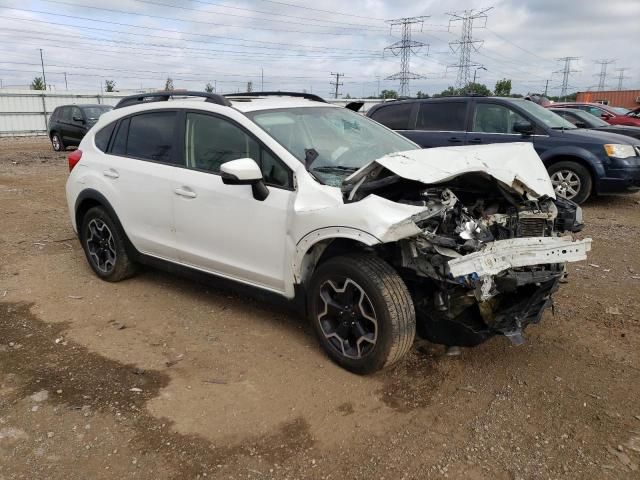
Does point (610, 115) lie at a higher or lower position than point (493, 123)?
higher

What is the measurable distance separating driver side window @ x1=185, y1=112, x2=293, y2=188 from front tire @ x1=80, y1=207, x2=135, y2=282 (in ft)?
4.06

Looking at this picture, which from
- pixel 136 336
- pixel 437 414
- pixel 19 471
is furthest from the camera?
pixel 136 336

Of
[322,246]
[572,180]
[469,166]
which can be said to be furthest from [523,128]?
[322,246]

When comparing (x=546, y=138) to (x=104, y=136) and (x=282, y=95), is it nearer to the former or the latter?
(x=282, y=95)

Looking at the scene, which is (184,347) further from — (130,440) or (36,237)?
(36,237)

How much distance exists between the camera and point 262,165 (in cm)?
361

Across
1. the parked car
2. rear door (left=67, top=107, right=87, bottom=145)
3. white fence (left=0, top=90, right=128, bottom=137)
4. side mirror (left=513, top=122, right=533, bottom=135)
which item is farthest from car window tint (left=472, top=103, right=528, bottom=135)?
white fence (left=0, top=90, right=128, bottom=137)

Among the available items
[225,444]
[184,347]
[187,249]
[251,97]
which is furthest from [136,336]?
[251,97]

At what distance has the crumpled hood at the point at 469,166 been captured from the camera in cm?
312

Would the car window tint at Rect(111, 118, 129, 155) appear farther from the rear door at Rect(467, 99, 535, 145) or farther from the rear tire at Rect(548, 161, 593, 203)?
the rear tire at Rect(548, 161, 593, 203)

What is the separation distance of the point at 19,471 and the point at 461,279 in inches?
94.4

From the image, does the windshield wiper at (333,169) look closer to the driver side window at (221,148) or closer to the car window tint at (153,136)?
the driver side window at (221,148)

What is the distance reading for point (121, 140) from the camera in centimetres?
475

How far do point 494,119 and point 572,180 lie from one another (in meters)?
1.55
